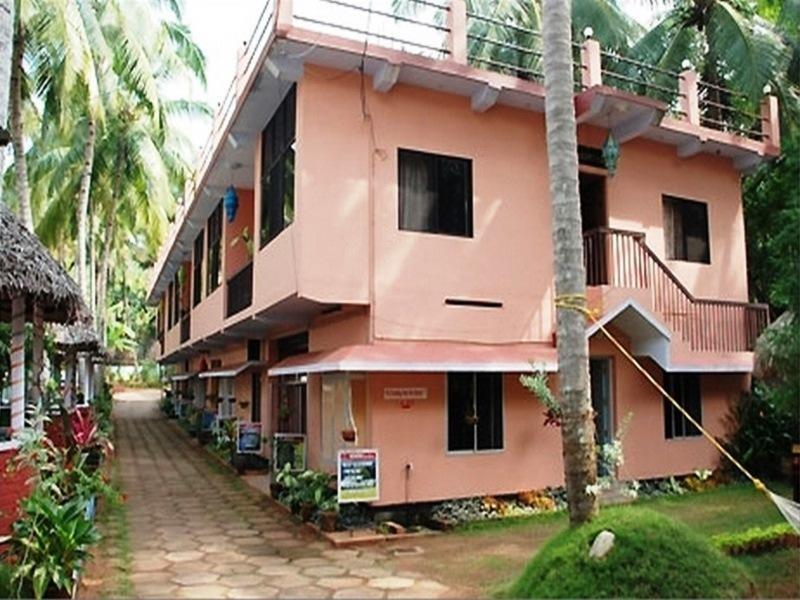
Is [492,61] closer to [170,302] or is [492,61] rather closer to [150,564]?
[150,564]

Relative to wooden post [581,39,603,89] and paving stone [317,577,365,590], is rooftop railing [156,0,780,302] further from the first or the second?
paving stone [317,577,365,590]

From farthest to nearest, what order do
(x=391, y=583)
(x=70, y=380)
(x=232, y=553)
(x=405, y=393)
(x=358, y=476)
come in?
(x=70, y=380)
(x=405, y=393)
(x=358, y=476)
(x=232, y=553)
(x=391, y=583)

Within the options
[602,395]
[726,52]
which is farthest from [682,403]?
[726,52]

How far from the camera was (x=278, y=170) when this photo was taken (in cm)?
1193

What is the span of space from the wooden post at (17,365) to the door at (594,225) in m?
8.57

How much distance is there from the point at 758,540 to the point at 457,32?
7996mm

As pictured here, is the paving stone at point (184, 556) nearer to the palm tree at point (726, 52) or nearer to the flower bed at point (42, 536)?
the flower bed at point (42, 536)

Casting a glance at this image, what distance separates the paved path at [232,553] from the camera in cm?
723

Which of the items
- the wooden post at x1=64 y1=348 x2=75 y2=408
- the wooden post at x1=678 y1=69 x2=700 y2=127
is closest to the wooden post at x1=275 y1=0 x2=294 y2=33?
the wooden post at x1=678 y1=69 x2=700 y2=127

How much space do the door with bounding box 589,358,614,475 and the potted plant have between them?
16.2 feet

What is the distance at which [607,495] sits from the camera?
37.8 ft

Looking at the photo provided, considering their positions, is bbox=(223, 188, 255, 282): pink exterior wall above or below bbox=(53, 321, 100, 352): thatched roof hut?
above

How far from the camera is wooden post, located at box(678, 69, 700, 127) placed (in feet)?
43.2

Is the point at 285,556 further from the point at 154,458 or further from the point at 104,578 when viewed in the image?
the point at 154,458
